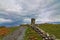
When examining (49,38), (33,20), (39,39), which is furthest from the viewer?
(33,20)

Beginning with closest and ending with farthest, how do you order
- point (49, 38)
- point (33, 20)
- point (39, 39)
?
point (49, 38) → point (39, 39) → point (33, 20)

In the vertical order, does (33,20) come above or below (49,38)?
above

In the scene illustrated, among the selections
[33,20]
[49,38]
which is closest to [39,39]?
[49,38]

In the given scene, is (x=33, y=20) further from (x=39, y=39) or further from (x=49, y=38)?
(x=49, y=38)

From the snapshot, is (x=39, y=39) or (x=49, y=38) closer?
(x=49, y=38)

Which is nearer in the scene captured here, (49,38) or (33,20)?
→ (49,38)

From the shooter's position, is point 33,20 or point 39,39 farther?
point 33,20

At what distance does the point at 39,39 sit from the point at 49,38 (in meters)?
8.02

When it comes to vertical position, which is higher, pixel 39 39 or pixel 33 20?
pixel 33 20

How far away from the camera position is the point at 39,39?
37969 mm

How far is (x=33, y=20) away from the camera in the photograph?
3583 inches

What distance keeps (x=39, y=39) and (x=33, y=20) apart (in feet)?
174

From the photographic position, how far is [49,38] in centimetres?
3012
